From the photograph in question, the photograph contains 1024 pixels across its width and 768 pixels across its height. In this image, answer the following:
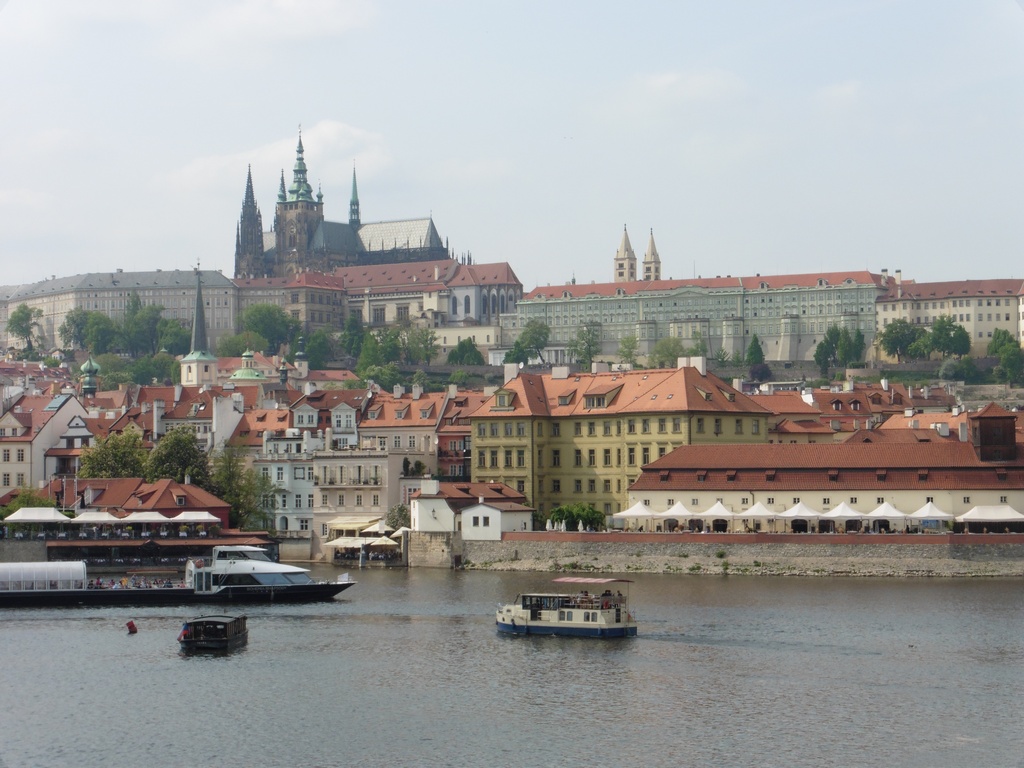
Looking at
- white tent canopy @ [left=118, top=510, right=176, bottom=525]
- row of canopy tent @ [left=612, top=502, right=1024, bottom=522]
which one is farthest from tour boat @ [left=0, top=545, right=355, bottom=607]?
row of canopy tent @ [left=612, top=502, right=1024, bottom=522]

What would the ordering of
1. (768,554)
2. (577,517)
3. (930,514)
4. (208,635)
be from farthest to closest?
(577,517), (930,514), (768,554), (208,635)

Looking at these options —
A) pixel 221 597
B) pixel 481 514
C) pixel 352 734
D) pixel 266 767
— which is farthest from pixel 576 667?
pixel 481 514

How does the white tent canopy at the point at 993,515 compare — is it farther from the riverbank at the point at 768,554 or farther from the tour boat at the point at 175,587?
the tour boat at the point at 175,587

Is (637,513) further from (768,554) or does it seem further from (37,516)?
(37,516)

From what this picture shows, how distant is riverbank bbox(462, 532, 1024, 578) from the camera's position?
A: 72562 millimetres

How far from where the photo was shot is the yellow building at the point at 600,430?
8900 cm

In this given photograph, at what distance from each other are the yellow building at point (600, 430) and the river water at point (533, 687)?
21.4 meters

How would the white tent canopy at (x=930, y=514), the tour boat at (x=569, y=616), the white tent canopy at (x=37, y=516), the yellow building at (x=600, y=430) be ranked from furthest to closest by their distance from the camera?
1. the yellow building at (x=600, y=430)
2. the white tent canopy at (x=37, y=516)
3. the white tent canopy at (x=930, y=514)
4. the tour boat at (x=569, y=616)

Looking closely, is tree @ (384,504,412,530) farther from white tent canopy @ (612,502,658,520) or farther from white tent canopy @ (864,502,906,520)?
white tent canopy @ (864,502,906,520)

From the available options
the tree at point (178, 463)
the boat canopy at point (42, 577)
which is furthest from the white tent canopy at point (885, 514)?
the tree at point (178, 463)

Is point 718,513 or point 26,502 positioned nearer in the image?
point 718,513

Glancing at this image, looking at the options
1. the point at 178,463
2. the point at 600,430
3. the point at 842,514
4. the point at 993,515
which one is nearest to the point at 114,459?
→ the point at 178,463

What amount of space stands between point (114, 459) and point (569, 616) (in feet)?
130

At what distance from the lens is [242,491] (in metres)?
89.8
